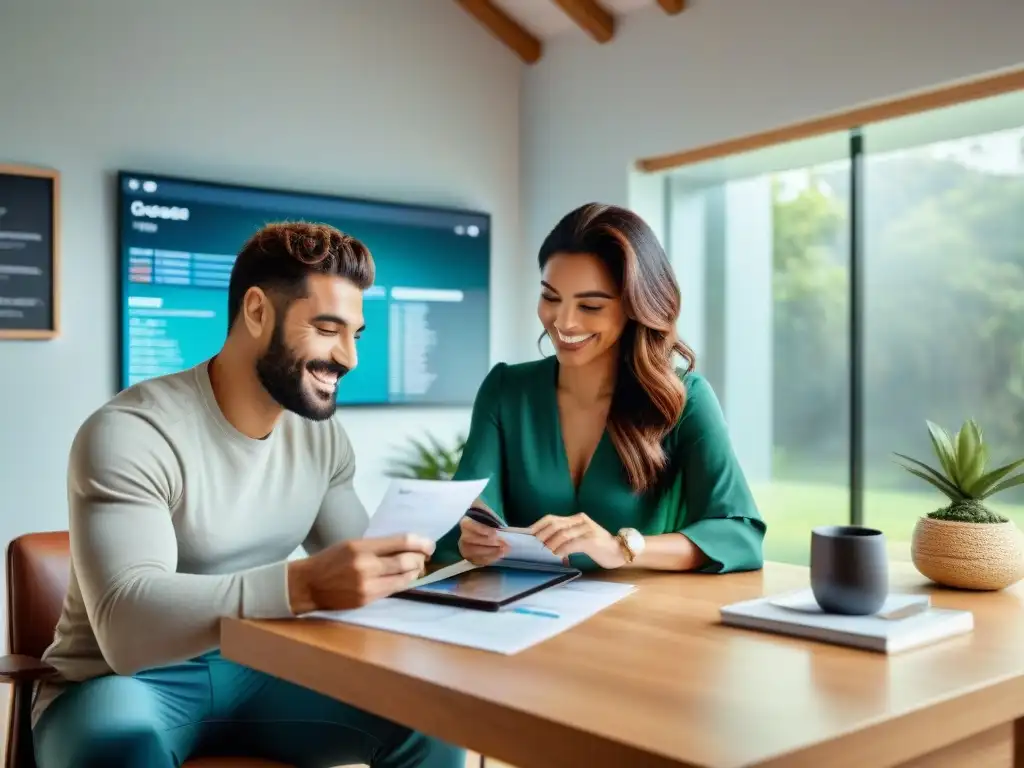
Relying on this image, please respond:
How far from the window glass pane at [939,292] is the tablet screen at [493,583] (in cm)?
214

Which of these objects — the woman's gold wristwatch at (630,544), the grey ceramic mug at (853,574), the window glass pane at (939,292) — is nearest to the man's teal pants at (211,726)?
the woman's gold wristwatch at (630,544)

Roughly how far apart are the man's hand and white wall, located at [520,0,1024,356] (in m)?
2.76

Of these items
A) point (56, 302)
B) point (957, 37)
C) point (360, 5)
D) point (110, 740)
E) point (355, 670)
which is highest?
point (360, 5)

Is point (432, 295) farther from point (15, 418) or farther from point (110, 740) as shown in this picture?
point (110, 740)

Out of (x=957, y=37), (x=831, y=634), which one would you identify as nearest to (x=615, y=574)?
(x=831, y=634)

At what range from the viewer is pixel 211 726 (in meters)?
1.72

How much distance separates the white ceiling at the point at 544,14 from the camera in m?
4.57

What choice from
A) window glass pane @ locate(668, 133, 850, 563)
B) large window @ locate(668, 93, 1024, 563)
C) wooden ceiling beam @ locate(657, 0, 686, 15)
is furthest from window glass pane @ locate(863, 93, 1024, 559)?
wooden ceiling beam @ locate(657, 0, 686, 15)

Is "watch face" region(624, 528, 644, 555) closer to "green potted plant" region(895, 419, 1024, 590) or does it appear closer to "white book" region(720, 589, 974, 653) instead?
"white book" region(720, 589, 974, 653)

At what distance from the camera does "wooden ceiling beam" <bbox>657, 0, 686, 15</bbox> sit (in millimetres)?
4254

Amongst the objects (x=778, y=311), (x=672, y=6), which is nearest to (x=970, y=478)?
(x=778, y=311)

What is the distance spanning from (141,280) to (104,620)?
2754 mm

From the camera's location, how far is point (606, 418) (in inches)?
80.7

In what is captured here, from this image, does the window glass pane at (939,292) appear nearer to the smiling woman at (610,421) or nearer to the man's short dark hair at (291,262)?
the smiling woman at (610,421)
